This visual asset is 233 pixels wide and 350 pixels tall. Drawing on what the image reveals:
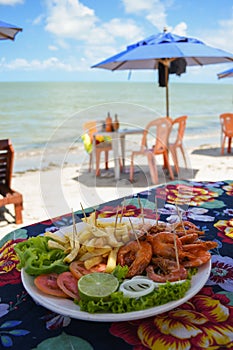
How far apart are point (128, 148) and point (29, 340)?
5513 millimetres

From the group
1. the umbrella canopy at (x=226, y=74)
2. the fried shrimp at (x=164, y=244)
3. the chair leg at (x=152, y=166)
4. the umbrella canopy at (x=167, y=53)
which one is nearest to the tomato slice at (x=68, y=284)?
the fried shrimp at (x=164, y=244)

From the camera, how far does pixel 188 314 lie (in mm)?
830

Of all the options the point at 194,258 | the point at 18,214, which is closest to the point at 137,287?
the point at 194,258

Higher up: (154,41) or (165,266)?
(154,41)

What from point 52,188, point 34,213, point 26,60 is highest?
point 26,60

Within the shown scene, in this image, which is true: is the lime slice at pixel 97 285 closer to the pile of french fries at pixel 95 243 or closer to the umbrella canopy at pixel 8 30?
the pile of french fries at pixel 95 243

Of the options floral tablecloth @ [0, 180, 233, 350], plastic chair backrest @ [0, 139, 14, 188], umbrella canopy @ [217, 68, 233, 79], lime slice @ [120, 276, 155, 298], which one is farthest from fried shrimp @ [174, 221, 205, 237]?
umbrella canopy @ [217, 68, 233, 79]

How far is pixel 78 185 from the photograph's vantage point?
1.19 m

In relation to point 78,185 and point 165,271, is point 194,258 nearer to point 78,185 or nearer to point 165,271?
point 165,271

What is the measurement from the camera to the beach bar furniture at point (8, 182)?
3.57 metres

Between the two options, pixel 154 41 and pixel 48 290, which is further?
pixel 154 41

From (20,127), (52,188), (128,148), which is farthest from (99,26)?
(52,188)

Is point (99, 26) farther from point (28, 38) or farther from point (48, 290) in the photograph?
point (48, 290)

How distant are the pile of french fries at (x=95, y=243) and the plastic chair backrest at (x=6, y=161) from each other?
2.96 meters
